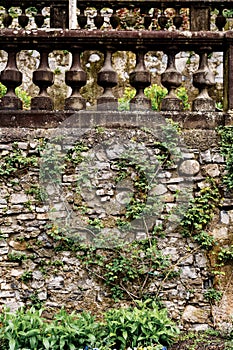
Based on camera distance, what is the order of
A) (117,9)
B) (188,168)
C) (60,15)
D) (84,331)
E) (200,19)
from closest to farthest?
(84,331) < (188,168) < (117,9) < (60,15) < (200,19)

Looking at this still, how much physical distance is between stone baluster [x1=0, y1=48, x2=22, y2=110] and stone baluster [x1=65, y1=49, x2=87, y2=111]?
450 millimetres

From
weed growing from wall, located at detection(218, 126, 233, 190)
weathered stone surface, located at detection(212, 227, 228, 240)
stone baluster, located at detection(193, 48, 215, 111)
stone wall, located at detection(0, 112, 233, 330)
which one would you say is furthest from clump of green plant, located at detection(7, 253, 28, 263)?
stone baluster, located at detection(193, 48, 215, 111)

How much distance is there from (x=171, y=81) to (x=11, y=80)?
57.8 inches

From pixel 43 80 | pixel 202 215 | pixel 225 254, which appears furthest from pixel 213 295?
pixel 43 80

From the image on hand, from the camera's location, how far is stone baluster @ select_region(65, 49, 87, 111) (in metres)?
5.11

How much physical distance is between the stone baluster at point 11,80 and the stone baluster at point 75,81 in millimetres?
450

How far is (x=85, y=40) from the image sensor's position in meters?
5.13

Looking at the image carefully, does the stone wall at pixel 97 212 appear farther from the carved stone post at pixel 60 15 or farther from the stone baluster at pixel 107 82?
the carved stone post at pixel 60 15

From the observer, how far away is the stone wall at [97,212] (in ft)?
16.6

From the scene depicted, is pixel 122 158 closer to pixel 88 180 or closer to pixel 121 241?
pixel 88 180

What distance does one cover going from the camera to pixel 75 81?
5133 mm

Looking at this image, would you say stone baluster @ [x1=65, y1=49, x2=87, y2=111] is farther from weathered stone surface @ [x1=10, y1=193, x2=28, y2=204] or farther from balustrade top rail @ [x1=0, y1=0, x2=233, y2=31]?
balustrade top rail @ [x1=0, y1=0, x2=233, y2=31]

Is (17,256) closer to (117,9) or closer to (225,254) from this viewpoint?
(225,254)

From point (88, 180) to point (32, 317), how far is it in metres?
1.38
